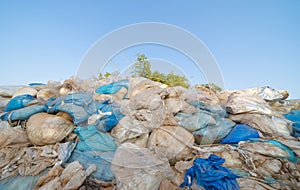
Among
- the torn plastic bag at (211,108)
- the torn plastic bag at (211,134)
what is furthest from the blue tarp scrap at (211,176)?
the torn plastic bag at (211,108)

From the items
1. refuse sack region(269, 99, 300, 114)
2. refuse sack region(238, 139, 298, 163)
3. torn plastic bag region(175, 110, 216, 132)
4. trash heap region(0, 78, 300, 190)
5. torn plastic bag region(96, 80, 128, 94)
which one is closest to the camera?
trash heap region(0, 78, 300, 190)

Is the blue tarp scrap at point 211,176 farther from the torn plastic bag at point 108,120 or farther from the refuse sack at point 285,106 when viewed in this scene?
the refuse sack at point 285,106

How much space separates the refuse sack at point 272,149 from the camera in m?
1.35

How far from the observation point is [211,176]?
3.70ft

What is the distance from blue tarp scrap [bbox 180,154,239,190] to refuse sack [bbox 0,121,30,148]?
5.65 feet

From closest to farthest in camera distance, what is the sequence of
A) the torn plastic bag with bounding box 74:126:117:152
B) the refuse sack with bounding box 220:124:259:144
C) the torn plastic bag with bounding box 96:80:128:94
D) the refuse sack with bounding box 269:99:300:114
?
the torn plastic bag with bounding box 74:126:117:152 < the refuse sack with bounding box 220:124:259:144 < the torn plastic bag with bounding box 96:80:128:94 < the refuse sack with bounding box 269:99:300:114

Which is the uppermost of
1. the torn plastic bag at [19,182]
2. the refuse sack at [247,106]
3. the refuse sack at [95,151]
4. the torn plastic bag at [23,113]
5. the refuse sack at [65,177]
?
the refuse sack at [247,106]

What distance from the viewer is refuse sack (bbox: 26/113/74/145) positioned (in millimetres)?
1524

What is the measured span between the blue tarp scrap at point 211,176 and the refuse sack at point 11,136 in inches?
67.8

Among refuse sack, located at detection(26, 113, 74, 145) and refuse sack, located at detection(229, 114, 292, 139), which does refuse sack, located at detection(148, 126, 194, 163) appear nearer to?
refuse sack, located at detection(229, 114, 292, 139)

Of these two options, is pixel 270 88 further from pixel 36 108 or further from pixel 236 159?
pixel 36 108

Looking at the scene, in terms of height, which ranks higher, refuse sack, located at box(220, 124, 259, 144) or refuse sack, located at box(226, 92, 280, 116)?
refuse sack, located at box(226, 92, 280, 116)

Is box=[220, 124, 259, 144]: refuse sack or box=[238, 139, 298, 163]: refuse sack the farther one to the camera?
box=[220, 124, 259, 144]: refuse sack

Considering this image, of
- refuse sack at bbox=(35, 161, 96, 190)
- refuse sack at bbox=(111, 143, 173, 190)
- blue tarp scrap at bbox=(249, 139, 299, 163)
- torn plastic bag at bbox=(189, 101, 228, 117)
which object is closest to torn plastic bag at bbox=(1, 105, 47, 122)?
refuse sack at bbox=(35, 161, 96, 190)
